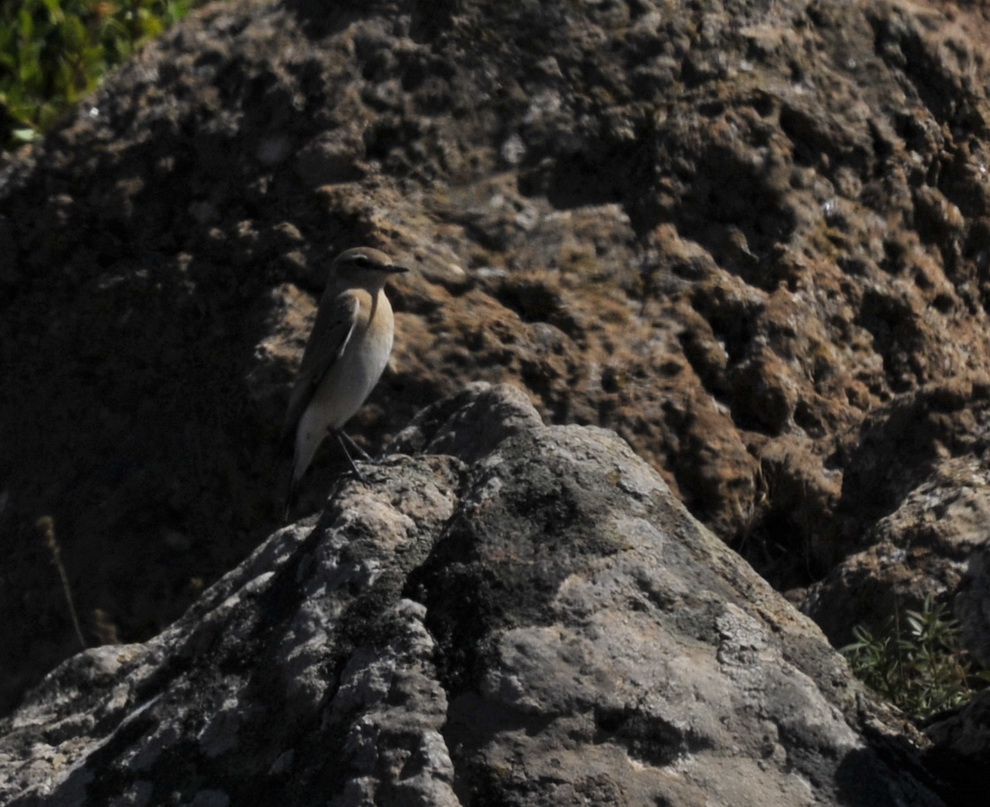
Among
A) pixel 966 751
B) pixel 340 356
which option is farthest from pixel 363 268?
pixel 966 751

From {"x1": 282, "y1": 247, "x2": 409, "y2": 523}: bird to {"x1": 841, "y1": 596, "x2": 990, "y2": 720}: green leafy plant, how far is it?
2.63m

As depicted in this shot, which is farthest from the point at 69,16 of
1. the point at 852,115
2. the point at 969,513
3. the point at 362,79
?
the point at 969,513

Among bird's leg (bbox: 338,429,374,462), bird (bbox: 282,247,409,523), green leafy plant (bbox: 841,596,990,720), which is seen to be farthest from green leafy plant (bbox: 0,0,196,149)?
green leafy plant (bbox: 841,596,990,720)

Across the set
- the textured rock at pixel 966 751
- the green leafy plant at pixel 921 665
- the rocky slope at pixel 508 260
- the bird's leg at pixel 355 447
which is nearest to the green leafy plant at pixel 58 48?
the rocky slope at pixel 508 260

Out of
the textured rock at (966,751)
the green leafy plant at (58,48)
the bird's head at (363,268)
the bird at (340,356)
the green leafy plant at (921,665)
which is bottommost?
the green leafy plant at (58,48)

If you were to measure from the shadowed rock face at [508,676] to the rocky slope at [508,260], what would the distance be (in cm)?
275

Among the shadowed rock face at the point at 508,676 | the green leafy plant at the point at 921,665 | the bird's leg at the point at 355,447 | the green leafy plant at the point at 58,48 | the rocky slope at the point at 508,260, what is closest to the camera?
the shadowed rock face at the point at 508,676

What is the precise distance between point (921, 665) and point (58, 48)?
8121 millimetres

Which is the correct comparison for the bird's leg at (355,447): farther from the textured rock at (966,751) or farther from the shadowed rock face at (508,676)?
the textured rock at (966,751)

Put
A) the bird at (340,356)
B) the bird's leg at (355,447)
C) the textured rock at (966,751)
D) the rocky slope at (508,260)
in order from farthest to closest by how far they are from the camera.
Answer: the rocky slope at (508,260), the bird's leg at (355,447), the bird at (340,356), the textured rock at (966,751)

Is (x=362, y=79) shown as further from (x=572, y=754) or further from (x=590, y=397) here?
(x=572, y=754)

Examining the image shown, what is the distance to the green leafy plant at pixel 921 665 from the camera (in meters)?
4.55

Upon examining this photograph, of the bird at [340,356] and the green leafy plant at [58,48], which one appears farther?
the green leafy plant at [58,48]

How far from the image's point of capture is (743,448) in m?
6.84
